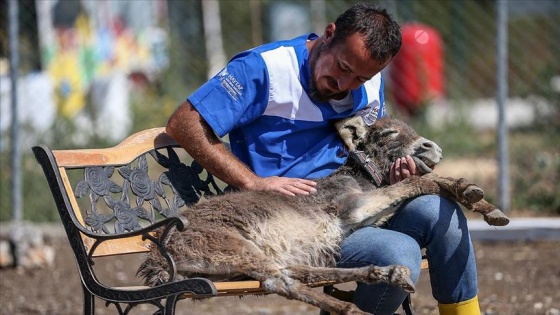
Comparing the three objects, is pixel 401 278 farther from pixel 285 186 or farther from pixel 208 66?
pixel 208 66

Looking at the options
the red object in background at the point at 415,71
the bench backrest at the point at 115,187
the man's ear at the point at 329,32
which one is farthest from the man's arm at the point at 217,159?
the red object in background at the point at 415,71

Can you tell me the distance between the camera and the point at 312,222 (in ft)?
13.2

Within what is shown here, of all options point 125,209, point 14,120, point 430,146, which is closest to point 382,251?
point 430,146

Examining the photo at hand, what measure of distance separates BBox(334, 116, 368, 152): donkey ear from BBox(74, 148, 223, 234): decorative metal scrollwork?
1.96 ft

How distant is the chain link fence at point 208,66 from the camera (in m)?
8.54

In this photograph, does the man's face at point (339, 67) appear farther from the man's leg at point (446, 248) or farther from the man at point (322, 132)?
the man's leg at point (446, 248)

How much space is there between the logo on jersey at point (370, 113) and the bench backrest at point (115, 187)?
0.75m

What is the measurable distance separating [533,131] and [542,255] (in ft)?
7.11

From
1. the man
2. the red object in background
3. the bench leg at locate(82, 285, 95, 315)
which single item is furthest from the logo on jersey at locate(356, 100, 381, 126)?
the red object in background

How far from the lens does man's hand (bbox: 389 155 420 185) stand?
13.5 feet

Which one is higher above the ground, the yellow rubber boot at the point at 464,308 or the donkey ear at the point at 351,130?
the donkey ear at the point at 351,130

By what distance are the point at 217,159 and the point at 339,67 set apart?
634 mm

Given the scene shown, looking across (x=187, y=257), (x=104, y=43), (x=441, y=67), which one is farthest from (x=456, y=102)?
(x=187, y=257)

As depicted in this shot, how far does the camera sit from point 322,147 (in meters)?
4.24
